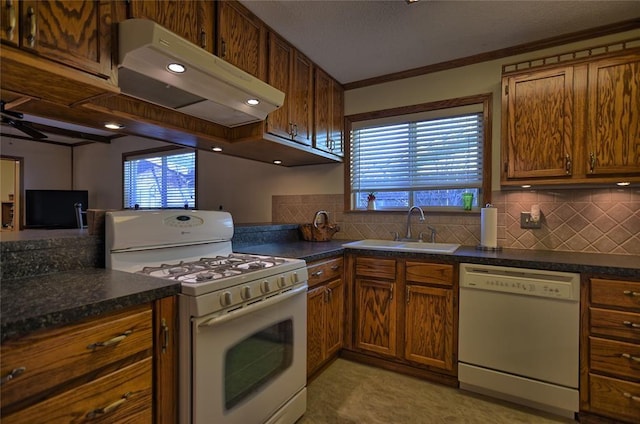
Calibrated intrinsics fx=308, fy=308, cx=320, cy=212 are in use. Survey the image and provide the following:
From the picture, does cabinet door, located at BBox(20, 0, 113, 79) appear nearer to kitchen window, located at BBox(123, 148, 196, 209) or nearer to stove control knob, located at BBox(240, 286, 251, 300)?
stove control knob, located at BBox(240, 286, 251, 300)

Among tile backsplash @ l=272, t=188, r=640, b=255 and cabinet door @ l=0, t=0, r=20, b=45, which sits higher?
cabinet door @ l=0, t=0, r=20, b=45

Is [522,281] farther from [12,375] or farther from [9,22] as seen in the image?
[9,22]

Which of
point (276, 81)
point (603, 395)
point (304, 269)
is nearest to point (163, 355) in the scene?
point (304, 269)

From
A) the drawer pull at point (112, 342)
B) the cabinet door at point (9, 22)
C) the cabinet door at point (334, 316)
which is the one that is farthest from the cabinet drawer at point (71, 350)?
the cabinet door at point (334, 316)

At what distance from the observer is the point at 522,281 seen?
185 centimetres

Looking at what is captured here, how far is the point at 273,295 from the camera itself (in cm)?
154

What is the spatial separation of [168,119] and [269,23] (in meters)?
0.94

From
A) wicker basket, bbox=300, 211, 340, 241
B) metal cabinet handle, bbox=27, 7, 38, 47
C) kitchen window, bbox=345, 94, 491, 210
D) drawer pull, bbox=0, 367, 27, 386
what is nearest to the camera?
drawer pull, bbox=0, 367, 27, 386

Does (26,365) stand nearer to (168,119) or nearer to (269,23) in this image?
(168,119)

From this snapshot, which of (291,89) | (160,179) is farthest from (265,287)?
(160,179)

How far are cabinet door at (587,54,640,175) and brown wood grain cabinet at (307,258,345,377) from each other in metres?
1.81

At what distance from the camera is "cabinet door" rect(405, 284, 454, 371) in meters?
2.09

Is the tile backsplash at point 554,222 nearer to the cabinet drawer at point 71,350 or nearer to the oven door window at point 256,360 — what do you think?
the oven door window at point 256,360

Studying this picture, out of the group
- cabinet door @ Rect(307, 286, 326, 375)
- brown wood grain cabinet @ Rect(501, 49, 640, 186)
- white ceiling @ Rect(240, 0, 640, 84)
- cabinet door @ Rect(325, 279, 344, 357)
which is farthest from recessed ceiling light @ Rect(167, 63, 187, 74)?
brown wood grain cabinet @ Rect(501, 49, 640, 186)
